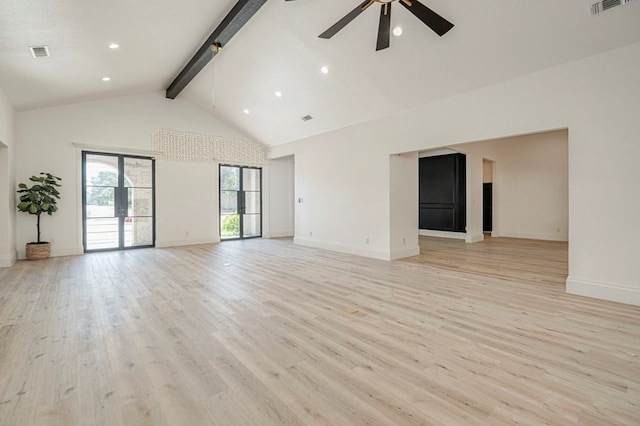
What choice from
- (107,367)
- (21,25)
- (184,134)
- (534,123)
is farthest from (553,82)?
(184,134)

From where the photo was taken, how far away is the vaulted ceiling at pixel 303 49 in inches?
139

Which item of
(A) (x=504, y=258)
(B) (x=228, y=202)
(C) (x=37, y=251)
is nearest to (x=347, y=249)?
(A) (x=504, y=258)

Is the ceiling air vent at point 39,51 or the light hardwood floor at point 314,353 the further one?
the ceiling air vent at point 39,51

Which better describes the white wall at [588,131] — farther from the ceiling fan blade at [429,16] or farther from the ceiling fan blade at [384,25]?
the ceiling fan blade at [384,25]

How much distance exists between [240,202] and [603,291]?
28.1 feet

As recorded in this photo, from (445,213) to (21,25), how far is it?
991 centimetres

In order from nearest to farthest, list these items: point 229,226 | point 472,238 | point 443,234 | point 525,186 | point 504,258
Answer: point 504,258
point 472,238
point 525,186
point 229,226
point 443,234

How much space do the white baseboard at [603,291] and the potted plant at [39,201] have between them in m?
9.16

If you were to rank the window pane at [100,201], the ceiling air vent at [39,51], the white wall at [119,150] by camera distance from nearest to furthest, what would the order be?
the ceiling air vent at [39,51]
the white wall at [119,150]
the window pane at [100,201]

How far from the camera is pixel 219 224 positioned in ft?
30.3

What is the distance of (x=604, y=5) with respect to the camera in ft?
10.3

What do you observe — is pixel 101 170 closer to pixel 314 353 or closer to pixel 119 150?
pixel 119 150

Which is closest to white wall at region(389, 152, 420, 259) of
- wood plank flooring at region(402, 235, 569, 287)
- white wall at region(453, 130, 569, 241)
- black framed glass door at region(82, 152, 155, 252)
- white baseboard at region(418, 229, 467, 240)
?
wood plank flooring at region(402, 235, 569, 287)

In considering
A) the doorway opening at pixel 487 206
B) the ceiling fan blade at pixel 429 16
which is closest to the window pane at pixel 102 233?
the ceiling fan blade at pixel 429 16
